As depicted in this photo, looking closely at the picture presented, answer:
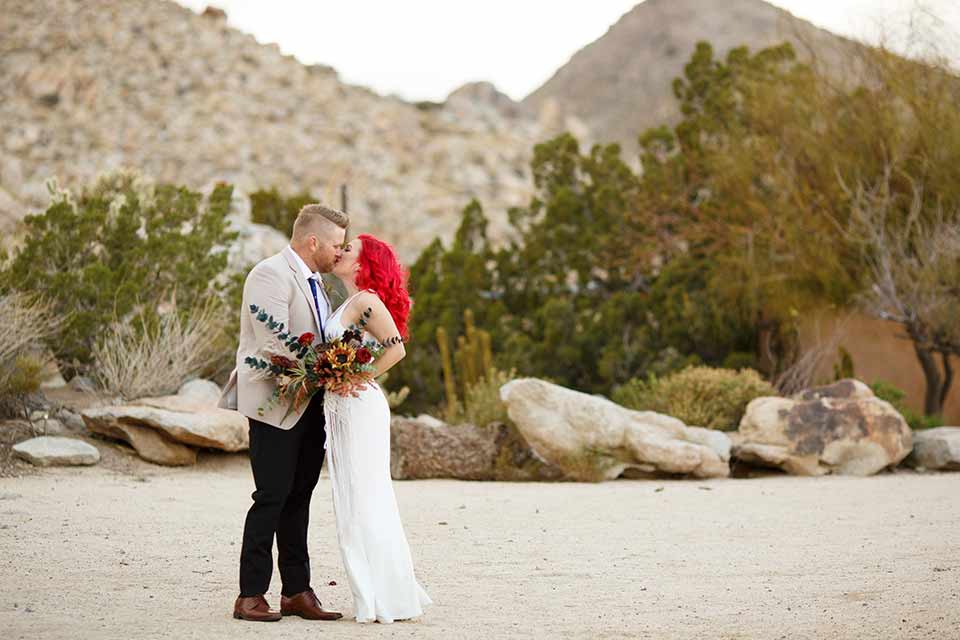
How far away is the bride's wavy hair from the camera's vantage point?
5941mm

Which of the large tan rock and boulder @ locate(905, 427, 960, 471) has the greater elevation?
boulder @ locate(905, 427, 960, 471)

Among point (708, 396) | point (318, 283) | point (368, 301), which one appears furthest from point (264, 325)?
point (708, 396)

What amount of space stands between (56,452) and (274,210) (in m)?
15.3

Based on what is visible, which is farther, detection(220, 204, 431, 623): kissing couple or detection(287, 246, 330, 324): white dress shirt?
detection(287, 246, 330, 324): white dress shirt

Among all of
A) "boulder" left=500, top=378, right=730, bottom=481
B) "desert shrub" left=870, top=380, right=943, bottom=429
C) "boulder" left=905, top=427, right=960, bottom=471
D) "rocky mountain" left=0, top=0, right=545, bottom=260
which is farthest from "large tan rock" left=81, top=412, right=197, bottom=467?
"rocky mountain" left=0, top=0, right=545, bottom=260

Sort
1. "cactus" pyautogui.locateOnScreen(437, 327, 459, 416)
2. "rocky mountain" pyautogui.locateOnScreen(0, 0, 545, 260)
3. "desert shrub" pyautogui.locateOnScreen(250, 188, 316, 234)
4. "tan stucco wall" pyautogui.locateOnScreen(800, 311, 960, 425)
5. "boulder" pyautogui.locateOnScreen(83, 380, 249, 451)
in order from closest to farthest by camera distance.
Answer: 1. "boulder" pyautogui.locateOnScreen(83, 380, 249, 451)
2. "tan stucco wall" pyautogui.locateOnScreen(800, 311, 960, 425)
3. "cactus" pyautogui.locateOnScreen(437, 327, 459, 416)
4. "desert shrub" pyautogui.locateOnScreen(250, 188, 316, 234)
5. "rocky mountain" pyautogui.locateOnScreen(0, 0, 545, 260)

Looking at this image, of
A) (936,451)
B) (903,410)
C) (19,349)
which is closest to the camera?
Result: (19,349)

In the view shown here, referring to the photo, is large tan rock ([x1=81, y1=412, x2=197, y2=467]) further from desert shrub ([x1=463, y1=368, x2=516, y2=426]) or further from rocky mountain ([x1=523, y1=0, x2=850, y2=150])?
rocky mountain ([x1=523, y1=0, x2=850, y2=150])

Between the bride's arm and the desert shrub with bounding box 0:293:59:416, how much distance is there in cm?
719

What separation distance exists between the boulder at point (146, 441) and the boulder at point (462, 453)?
216 cm

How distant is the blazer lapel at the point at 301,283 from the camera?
5781 mm

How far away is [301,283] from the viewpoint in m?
5.80

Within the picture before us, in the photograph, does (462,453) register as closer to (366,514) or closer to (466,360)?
(466,360)

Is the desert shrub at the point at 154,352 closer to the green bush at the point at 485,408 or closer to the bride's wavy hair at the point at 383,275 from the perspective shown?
the green bush at the point at 485,408
